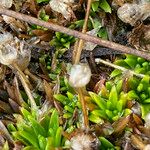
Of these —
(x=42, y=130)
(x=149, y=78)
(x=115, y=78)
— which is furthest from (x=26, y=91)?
(x=149, y=78)

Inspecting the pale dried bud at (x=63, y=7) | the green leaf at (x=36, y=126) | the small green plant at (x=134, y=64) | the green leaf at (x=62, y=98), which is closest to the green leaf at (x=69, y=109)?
the green leaf at (x=62, y=98)

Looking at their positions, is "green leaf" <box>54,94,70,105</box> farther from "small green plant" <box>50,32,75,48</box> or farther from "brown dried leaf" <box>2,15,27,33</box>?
"brown dried leaf" <box>2,15,27,33</box>

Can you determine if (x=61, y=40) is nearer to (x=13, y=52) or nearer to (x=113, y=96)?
(x=13, y=52)

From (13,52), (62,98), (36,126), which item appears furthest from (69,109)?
(13,52)

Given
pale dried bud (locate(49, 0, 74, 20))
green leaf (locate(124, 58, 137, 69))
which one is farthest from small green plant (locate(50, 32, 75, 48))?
green leaf (locate(124, 58, 137, 69))

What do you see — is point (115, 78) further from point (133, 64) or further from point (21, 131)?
point (21, 131)
